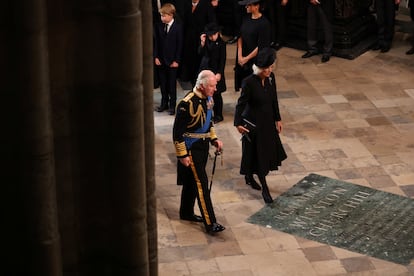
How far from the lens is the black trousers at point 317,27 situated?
678 inches

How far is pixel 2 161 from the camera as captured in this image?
4.77 metres

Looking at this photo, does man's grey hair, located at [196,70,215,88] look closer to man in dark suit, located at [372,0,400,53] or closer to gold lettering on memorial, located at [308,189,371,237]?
gold lettering on memorial, located at [308,189,371,237]

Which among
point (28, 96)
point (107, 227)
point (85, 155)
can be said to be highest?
point (28, 96)

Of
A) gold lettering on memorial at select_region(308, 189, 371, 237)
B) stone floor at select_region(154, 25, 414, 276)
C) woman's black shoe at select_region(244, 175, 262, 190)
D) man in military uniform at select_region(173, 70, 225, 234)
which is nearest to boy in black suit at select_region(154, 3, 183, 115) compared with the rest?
stone floor at select_region(154, 25, 414, 276)

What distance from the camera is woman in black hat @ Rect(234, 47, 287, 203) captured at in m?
11.5

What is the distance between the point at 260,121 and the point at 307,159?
195 centimetres

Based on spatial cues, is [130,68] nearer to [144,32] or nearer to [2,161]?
[144,32]

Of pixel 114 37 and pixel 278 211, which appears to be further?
pixel 278 211

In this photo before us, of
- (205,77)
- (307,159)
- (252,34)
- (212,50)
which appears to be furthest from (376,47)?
(205,77)

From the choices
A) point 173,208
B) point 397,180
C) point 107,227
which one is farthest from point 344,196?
point 107,227

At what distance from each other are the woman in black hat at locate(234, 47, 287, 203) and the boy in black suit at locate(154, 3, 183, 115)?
110 inches

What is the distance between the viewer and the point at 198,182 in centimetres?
1110

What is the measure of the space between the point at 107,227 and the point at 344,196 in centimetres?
754

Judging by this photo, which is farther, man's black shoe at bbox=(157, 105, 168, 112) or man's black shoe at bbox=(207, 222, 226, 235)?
man's black shoe at bbox=(157, 105, 168, 112)
